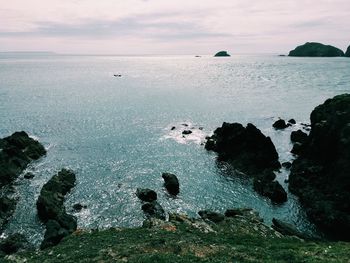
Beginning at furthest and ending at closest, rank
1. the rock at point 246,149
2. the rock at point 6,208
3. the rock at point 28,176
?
the rock at point 246,149 < the rock at point 28,176 < the rock at point 6,208

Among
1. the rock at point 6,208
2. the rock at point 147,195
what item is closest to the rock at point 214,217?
the rock at point 147,195

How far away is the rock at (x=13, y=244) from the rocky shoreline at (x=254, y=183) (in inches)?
4.9

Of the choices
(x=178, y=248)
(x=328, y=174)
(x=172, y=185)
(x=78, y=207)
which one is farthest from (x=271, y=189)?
(x=178, y=248)

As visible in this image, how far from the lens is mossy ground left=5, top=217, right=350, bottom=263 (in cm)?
2966

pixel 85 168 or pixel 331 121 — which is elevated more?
pixel 331 121

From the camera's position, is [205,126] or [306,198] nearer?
[306,198]

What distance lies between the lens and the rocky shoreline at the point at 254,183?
156ft

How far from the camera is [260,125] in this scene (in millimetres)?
117562

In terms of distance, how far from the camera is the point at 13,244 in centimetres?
4828

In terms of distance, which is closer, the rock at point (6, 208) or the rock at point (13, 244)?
the rock at point (13, 244)

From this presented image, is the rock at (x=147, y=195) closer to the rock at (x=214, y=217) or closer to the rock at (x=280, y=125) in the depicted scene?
the rock at (x=214, y=217)

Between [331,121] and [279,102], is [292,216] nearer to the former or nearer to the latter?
[331,121]

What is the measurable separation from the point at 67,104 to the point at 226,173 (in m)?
103

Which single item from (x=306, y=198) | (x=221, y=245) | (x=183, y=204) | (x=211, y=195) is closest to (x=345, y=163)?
(x=306, y=198)
